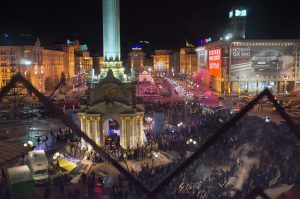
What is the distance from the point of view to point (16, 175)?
1769 cm

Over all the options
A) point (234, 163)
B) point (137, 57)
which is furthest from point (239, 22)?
point (137, 57)

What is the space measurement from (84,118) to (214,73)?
62.3m

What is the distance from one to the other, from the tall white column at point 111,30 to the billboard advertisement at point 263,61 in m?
49.3

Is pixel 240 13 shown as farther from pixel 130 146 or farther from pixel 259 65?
pixel 130 146

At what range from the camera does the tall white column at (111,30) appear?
106 feet

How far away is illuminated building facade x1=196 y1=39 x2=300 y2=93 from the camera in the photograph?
75500 mm

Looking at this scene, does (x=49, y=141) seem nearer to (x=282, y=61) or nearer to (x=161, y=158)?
(x=161, y=158)

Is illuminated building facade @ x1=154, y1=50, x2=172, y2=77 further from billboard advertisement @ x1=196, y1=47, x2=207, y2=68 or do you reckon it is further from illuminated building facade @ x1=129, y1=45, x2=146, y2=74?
billboard advertisement @ x1=196, y1=47, x2=207, y2=68

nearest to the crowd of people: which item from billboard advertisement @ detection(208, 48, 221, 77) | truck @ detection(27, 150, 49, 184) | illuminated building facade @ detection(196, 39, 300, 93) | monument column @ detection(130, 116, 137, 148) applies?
monument column @ detection(130, 116, 137, 148)

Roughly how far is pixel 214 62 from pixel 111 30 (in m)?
58.5

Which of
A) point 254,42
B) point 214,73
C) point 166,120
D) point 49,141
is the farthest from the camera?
point 214,73

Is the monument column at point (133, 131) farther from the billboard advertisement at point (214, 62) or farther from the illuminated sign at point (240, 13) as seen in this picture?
the illuminated sign at point (240, 13)

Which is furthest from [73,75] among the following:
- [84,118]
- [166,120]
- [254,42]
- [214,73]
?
[84,118]

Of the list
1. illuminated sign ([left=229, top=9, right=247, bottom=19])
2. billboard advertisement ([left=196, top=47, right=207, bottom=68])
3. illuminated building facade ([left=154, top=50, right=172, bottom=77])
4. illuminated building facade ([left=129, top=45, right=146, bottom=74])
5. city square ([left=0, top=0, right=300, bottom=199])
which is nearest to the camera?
city square ([left=0, top=0, right=300, bottom=199])
